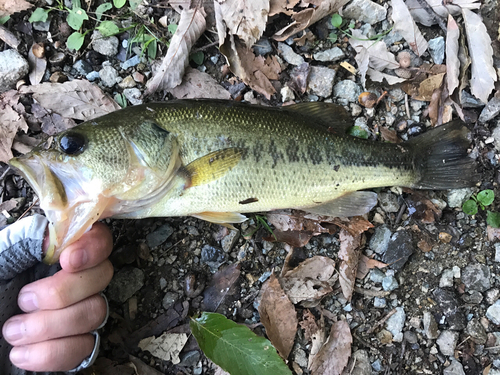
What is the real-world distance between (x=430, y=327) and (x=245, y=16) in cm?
278

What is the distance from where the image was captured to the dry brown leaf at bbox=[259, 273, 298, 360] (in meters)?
2.75

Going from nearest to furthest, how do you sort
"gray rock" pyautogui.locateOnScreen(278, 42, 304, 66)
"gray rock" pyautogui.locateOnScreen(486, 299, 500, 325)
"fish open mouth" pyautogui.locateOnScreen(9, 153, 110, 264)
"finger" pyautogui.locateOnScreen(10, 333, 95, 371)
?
1. "fish open mouth" pyautogui.locateOnScreen(9, 153, 110, 264)
2. "finger" pyautogui.locateOnScreen(10, 333, 95, 371)
3. "gray rock" pyautogui.locateOnScreen(486, 299, 500, 325)
4. "gray rock" pyautogui.locateOnScreen(278, 42, 304, 66)

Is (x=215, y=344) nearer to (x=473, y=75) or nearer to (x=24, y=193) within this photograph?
(x=24, y=193)

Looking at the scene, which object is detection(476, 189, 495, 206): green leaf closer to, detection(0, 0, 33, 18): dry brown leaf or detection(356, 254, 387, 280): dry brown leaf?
detection(356, 254, 387, 280): dry brown leaf

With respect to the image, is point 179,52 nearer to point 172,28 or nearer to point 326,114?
point 172,28

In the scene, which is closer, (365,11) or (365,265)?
(365,265)

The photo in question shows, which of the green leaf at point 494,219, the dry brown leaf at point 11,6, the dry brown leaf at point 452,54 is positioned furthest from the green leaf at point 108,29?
the green leaf at point 494,219

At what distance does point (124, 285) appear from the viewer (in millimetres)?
2797

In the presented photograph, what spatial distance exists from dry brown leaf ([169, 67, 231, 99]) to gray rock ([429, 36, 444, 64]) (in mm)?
1709

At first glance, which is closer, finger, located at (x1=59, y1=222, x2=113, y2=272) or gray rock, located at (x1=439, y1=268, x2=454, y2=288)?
finger, located at (x1=59, y1=222, x2=113, y2=272)

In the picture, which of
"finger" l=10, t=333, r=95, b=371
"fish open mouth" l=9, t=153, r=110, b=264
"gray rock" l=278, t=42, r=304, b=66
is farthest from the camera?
"gray rock" l=278, t=42, r=304, b=66

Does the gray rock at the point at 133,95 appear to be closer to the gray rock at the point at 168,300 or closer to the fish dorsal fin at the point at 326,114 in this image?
the fish dorsal fin at the point at 326,114

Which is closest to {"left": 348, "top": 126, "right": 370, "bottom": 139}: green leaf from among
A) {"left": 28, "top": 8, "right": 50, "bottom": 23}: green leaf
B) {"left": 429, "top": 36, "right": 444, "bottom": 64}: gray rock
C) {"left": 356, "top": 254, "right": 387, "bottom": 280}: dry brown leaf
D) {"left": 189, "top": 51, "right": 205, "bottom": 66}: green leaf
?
{"left": 429, "top": 36, "right": 444, "bottom": 64}: gray rock

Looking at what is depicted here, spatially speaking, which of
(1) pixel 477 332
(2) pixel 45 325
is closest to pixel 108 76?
(2) pixel 45 325
